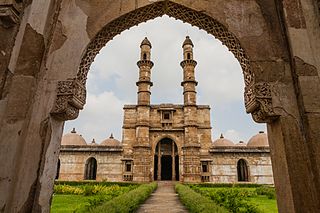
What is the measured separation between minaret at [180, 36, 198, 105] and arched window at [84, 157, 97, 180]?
1334cm

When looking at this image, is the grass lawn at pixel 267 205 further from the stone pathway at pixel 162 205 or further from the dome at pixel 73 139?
the dome at pixel 73 139

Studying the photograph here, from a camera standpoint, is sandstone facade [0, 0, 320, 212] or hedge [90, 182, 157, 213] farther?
hedge [90, 182, 157, 213]

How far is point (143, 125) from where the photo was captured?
25.4 m

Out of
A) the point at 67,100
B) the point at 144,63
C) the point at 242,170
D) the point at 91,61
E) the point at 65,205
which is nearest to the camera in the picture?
the point at 67,100

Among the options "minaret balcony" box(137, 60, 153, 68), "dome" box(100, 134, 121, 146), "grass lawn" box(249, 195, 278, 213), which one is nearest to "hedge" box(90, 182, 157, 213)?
"grass lawn" box(249, 195, 278, 213)

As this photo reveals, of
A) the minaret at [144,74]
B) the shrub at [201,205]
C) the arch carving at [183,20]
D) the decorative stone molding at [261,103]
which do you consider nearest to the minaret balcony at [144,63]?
the minaret at [144,74]

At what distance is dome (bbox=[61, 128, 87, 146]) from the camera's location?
29381 mm

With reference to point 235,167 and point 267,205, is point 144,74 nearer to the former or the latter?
point 235,167

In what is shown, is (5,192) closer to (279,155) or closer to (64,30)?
(64,30)

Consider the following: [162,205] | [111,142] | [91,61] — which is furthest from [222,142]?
[91,61]

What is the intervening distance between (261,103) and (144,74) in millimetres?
25005

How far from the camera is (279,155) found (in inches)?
122

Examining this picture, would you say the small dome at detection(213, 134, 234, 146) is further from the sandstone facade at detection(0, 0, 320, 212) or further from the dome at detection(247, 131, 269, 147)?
the sandstone facade at detection(0, 0, 320, 212)

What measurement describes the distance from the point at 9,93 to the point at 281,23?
430cm
